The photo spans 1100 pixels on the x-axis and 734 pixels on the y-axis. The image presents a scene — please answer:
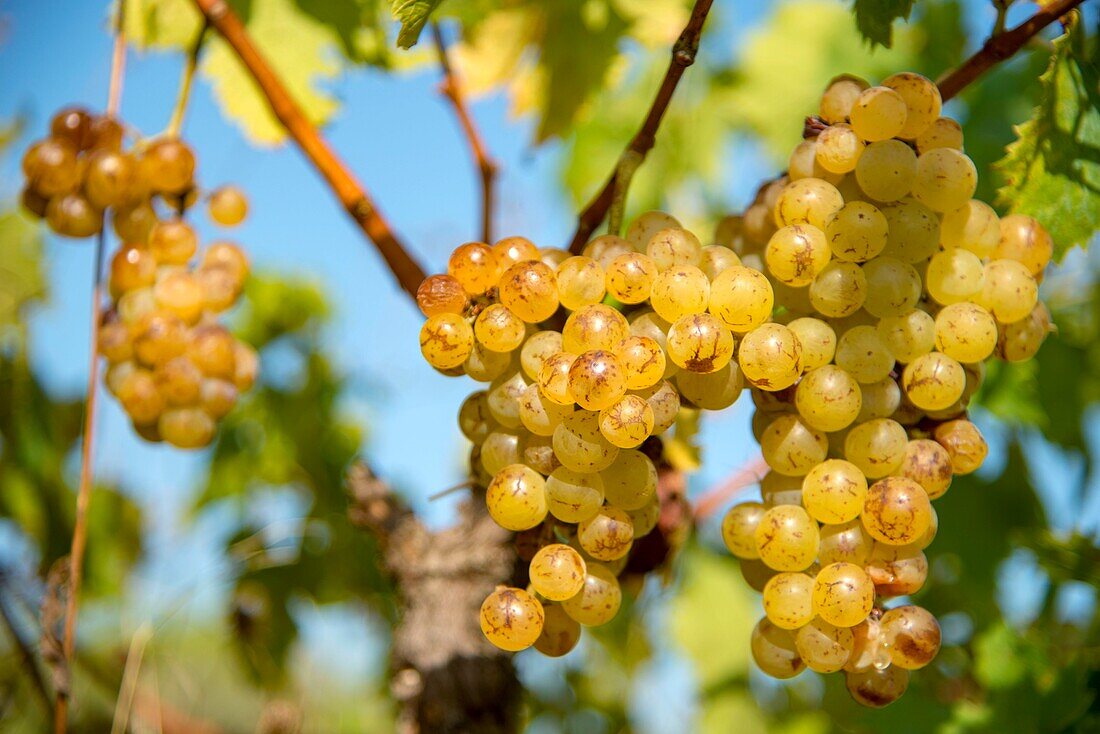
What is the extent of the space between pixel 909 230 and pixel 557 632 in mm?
330

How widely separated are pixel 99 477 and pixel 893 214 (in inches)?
54.8

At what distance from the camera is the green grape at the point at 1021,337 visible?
62 centimetres

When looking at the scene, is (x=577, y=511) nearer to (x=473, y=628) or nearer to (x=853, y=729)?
(x=473, y=628)

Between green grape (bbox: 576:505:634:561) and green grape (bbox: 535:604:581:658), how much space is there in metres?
0.05

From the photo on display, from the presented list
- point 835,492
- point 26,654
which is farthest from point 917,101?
point 26,654

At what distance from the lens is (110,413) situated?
134 cm

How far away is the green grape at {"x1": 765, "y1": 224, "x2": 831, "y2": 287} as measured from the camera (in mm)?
545

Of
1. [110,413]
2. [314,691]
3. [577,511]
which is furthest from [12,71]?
[577,511]

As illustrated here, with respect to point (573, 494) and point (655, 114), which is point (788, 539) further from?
point (655, 114)

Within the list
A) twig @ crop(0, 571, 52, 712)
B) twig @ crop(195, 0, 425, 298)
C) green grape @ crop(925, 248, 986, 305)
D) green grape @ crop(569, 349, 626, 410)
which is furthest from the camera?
twig @ crop(0, 571, 52, 712)

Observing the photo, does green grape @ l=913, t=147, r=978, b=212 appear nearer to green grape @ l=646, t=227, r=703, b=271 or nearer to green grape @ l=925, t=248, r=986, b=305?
green grape @ l=925, t=248, r=986, b=305

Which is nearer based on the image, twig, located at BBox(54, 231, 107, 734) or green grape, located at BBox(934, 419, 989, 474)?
green grape, located at BBox(934, 419, 989, 474)

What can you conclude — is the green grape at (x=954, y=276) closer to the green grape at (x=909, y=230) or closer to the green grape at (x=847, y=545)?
the green grape at (x=909, y=230)

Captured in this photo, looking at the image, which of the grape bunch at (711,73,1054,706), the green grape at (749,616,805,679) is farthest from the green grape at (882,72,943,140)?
the green grape at (749,616,805,679)
